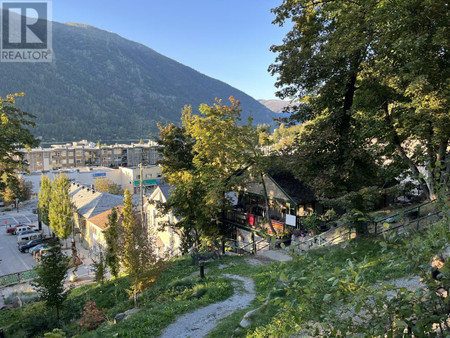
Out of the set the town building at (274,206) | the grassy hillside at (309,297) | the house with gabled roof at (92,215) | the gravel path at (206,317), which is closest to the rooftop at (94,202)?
the house with gabled roof at (92,215)

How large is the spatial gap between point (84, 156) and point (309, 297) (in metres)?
127

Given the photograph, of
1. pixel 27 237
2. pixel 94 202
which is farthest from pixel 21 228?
pixel 94 202

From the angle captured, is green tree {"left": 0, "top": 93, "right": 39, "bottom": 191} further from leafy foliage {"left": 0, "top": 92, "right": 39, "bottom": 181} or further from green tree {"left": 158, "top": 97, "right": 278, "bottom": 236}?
green tree {"left": 158, "top": 97, "right": 278, "bottom": 236}

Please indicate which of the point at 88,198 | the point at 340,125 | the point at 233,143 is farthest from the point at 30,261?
the point at 340,125

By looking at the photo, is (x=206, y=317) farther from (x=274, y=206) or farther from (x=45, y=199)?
(x=45, y=199)

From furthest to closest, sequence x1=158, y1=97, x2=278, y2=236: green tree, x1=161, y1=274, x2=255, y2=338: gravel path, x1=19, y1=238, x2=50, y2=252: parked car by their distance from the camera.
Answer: x1=19, y1=238, x2=50, y2=252: parked car → x1=158, y1=97, x2=278, y2=236: green tree → x1=161, y1=274, x2=255, y2=338: gravel path

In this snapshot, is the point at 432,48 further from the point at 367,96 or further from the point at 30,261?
the point at 30,261

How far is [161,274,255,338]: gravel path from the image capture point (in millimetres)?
9055

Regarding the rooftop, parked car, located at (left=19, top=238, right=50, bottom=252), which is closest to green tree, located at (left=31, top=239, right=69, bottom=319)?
the rooftop

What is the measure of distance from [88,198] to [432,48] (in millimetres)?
47575

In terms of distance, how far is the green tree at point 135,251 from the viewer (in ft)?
43.3

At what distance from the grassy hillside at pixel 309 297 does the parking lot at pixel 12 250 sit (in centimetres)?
1822

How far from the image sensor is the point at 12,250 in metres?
40.6

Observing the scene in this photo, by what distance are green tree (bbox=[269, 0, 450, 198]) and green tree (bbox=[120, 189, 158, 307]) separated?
26.6ft
